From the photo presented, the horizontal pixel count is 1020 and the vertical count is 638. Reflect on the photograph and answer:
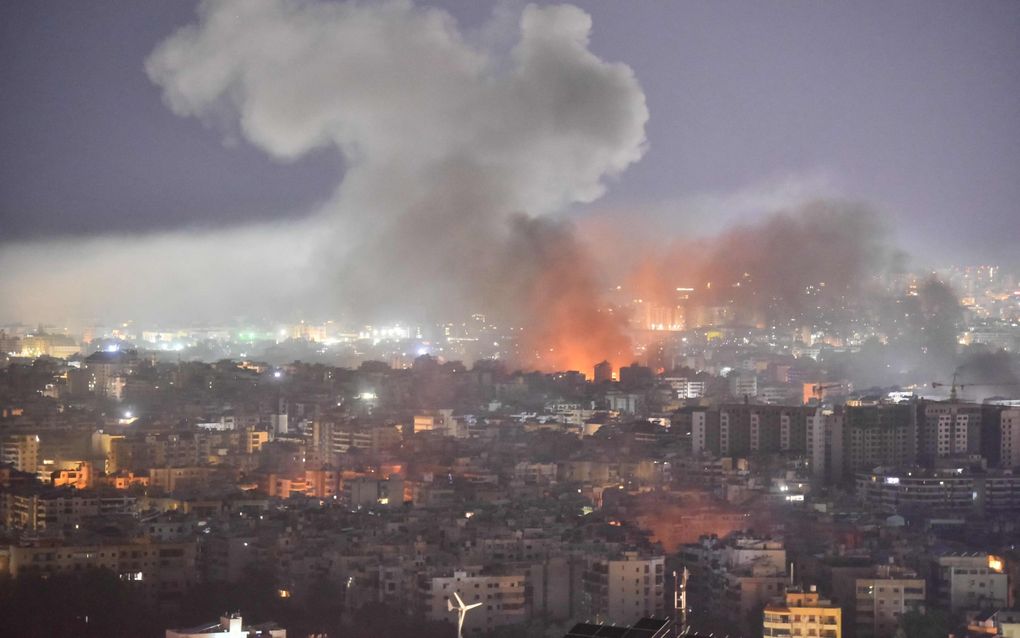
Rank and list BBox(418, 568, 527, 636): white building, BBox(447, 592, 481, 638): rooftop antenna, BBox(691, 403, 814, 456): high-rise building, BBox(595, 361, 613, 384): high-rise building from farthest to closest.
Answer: BBox(595, 361, 613, 384): high-rise building
BBox(691, 403, 814, 456): high-rise building
BBox(418, 568, 527, 636): white building
BBox(447, 592, 481, 638): rooftop antenna

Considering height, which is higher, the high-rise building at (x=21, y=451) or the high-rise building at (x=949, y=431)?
the high-rise building at (x=949, y=431)

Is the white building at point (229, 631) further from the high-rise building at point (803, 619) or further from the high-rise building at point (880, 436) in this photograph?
the high-rise building at point (880, 436)

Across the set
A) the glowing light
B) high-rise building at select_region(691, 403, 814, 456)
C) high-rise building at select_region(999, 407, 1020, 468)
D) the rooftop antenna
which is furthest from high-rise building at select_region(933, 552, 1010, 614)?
high-rise building at select_region(691, 403, 814, 456)

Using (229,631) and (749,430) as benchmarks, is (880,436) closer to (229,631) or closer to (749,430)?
(749,430)

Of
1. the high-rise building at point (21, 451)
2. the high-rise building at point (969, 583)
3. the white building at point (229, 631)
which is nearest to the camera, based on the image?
the white building at point (229, 631)

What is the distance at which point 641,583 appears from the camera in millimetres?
10539

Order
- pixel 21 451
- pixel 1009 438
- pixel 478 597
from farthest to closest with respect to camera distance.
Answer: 1. pixel 1009 438
2. pixel 21 451
3. pixel 478 597

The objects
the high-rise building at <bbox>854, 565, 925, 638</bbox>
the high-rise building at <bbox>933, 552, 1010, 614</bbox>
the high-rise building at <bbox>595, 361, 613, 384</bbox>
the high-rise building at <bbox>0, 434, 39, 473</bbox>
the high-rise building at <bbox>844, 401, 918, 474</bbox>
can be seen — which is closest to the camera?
the high-rise building at <bbox>854, 565, 925, 638</bbox>

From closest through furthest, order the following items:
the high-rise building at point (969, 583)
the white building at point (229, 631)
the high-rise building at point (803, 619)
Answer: the white building at point (229, 631) < the high-rise building at point (803, 619) < the high-rise building at point (969, 583)

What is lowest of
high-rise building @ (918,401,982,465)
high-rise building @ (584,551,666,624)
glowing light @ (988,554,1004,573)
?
high-rise building @ (584,551,666,624)

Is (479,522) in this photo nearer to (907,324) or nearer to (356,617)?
(356,617)

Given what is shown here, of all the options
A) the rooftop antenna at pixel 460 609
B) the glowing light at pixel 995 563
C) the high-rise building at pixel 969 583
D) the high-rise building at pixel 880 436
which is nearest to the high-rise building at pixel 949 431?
the high-rise building at pixel 880 436

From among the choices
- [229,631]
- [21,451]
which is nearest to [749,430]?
[21,451]

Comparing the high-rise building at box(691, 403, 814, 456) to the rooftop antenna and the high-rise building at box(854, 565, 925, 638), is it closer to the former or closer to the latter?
the high-rise building at box(854, 565, 925, 638)
